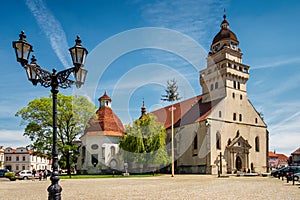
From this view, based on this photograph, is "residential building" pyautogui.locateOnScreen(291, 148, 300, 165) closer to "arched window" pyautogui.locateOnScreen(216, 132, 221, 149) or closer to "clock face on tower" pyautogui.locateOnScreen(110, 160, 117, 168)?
"arched window" pyautogui.locateOnScreen(216, 132, 221, 149)

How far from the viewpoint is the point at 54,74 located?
880cm

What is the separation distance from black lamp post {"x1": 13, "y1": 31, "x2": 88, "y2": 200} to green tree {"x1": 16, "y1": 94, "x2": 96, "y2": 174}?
3439 centimetres

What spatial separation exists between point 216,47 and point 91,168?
3088cm

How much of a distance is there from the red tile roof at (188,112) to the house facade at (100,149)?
11.3 meters

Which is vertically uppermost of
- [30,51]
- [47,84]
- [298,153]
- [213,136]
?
[30,51]

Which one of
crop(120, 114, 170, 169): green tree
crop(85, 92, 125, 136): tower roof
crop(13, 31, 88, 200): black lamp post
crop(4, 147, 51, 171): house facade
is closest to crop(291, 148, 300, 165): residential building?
crop(85, 92, 125, 136): tower roof

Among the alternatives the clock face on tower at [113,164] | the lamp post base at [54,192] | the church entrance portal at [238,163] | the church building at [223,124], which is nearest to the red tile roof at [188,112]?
the church building at [223,124]

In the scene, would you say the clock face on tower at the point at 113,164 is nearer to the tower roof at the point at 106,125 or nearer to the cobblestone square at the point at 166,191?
the tower roof at the point at 106,125

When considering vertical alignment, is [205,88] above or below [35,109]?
above

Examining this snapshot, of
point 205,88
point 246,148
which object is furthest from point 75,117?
point 246,148

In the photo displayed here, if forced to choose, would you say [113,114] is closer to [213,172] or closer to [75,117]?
[75,117]

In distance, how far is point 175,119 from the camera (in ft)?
187

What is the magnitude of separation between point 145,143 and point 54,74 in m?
36.0

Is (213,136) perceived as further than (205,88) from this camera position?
No
